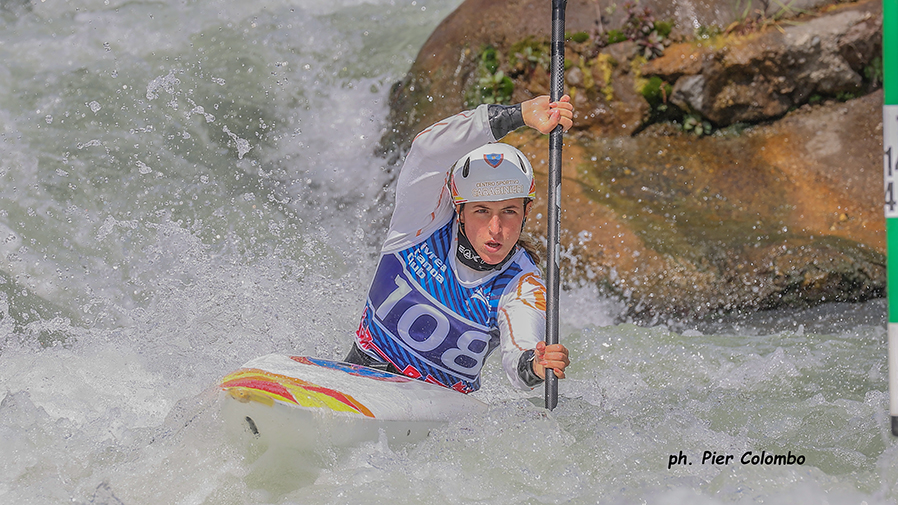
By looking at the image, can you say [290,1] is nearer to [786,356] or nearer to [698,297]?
[698,297]

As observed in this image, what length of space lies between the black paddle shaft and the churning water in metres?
0.24

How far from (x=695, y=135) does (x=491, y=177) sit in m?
4.36

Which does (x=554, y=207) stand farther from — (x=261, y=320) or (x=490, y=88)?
(x=490, y=88)

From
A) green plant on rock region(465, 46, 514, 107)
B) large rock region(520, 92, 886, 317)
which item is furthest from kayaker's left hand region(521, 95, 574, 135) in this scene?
green plant on rock region(465, 46, 514, 107)

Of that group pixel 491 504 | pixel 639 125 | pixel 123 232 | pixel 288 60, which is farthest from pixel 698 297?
pixel 288 60

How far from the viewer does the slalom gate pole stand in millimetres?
3264

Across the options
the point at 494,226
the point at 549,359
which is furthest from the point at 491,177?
the point at 549,359

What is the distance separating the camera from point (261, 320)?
5.36 meters

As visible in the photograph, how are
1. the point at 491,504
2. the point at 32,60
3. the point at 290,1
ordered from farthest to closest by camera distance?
1. the point at 290,1
2. the point at 32,60
3. the point at 491,504

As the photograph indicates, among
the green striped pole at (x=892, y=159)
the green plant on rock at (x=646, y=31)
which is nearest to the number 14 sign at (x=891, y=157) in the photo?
the green striped pole at (x=892, y=159)

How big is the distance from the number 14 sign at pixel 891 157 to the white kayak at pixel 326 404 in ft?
6.27

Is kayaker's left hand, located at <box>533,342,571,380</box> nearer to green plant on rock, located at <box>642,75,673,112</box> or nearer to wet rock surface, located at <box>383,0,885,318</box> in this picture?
wet rock surface, located at <box>383,0,885,318</box>

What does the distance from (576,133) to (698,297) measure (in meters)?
2.08

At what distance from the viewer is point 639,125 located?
728 cm
